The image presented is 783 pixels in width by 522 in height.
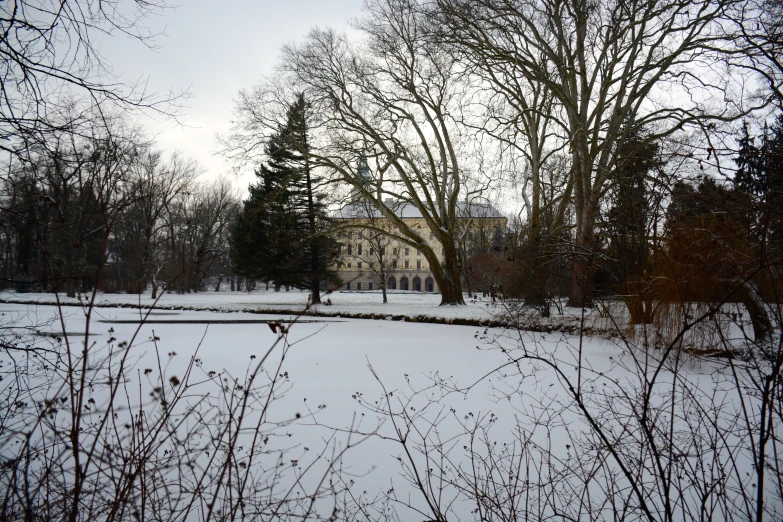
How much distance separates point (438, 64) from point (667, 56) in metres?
7.35

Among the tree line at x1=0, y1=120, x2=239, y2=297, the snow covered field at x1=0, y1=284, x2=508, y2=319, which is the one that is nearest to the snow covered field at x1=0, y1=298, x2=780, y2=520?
the tree line at x1=0, y1=120, x2=239, y2=297

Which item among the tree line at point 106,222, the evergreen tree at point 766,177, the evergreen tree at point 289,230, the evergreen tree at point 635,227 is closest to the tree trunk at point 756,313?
the evergreen tree at point 766,177

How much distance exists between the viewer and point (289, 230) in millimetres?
Result: 22375

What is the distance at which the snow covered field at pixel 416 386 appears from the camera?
3.59 meters

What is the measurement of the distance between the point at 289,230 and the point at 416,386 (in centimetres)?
1735

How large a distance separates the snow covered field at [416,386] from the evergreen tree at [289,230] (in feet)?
32.2

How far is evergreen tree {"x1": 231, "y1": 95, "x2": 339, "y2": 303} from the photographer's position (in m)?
22.0

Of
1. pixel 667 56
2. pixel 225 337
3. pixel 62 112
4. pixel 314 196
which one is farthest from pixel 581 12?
pixel 314 196

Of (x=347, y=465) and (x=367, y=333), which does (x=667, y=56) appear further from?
(x=347, y=465)

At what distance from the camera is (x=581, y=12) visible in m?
13.1

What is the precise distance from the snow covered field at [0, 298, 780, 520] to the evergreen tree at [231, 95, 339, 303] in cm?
981

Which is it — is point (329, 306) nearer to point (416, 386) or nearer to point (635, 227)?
point (416, 386)

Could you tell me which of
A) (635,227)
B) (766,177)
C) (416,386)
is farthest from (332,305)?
(766,177)

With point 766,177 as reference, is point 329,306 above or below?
below
